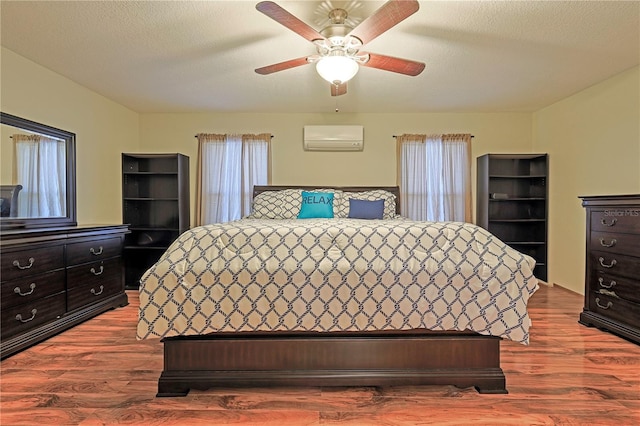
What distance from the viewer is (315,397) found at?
177 cm

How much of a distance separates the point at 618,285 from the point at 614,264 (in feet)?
0.52

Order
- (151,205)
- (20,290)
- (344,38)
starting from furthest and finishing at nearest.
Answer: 1. (151,205)
2. (20,290)
3. (344,38)

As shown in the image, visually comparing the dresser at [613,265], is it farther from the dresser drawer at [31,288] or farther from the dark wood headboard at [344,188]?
the dresser drawer at [31,288]

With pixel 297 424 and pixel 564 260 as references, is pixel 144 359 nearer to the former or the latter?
pixel 297 424

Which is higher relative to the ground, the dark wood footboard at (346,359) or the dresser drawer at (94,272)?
the dresser drawer at (94,272)

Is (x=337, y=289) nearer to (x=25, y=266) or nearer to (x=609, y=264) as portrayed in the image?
(x=25, y=266)

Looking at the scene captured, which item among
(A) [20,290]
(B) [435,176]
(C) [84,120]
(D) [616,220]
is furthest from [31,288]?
(D) [616,220]

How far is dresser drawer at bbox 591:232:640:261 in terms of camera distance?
8.08ft

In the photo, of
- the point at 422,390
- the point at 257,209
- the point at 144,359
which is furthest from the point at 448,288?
the point at 257,209

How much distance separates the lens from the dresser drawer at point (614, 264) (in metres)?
2.47

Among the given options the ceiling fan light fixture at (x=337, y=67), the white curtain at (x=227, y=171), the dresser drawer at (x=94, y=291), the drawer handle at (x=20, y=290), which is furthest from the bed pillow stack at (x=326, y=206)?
the drawer handle at (x=20, y=290)

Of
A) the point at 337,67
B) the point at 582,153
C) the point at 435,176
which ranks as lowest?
the point at 435,176

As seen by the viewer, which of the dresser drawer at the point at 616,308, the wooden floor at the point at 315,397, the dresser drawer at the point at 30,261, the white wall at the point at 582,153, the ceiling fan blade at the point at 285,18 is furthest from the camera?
the white wall at the point at 582,153

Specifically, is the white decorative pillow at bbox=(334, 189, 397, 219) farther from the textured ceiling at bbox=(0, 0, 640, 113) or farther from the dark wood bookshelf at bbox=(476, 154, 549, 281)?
the dark wood bookshelf at bbox=(476, 154, 549, 281)
